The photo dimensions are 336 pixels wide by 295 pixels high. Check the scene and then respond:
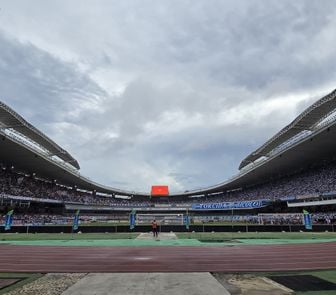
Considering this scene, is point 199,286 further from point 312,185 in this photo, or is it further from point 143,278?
point 312,185

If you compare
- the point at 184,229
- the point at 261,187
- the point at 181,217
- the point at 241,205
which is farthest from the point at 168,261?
the point at 261,187

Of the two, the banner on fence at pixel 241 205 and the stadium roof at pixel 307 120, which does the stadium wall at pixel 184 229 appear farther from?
the banner on fence at pixel 241 205

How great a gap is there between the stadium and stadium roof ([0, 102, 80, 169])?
0.17 m

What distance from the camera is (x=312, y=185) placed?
52125 mm

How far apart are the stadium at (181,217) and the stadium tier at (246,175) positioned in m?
0.22

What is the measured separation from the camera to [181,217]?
49.3 metres

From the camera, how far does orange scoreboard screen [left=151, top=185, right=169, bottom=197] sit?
96.5 m

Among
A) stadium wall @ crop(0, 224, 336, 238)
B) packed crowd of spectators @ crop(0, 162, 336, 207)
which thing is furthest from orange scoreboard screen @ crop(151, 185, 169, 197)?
stadium wall @ crop(0, 224, 336, 238)

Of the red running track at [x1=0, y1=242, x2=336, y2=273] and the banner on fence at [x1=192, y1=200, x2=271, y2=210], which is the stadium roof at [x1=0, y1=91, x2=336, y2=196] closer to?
the banner on fence at [x1=192, y1=200, x2=271, y2=210]

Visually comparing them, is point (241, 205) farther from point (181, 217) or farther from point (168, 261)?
point (168, 261)

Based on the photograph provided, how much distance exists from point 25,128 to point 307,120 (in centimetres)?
4043

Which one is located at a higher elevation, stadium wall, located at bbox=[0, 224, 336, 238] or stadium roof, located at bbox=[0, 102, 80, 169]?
stadium roof, located at bbox=[0, 102, 80, 169]

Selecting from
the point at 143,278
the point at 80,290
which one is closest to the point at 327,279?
the point at 143,278

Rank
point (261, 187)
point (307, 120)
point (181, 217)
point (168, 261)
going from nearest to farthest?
point (168, 261) < point (307, 120) < point (181, 217) < point (261, 187)
